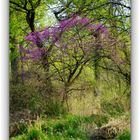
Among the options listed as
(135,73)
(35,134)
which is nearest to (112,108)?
(135,73)

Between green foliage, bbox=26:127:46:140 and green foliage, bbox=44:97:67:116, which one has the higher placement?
green foliage, bbox=44:97:67:116

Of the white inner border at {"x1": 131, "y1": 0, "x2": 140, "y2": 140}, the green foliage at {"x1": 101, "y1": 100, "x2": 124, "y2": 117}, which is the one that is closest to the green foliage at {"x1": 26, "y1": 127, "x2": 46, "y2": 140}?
the green foliage at {"x1": 101, "y1": 100, "x2": 124, "y2": 117}

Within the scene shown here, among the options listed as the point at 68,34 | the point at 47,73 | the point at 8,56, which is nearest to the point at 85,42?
the point at 68,34

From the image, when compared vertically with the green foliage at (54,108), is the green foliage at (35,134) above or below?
below

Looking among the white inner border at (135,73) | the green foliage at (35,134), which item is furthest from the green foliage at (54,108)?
the white inner border at (135,73)

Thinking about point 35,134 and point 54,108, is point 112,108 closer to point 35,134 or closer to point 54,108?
point 54,108

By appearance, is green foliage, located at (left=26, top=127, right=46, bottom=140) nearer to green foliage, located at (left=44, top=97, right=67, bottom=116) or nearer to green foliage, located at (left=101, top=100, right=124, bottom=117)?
green foliage, located at (left=44, top=97, right=67, bottom=116)

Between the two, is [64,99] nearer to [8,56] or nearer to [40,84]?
[40,84]
